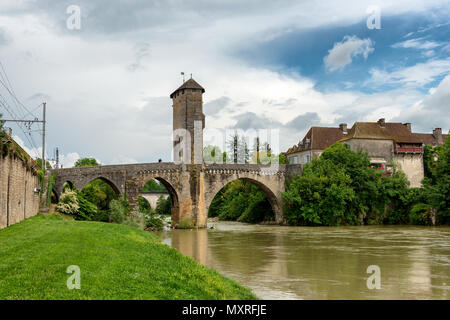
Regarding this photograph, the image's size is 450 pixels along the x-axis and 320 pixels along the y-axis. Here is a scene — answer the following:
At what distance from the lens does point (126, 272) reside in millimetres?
8633

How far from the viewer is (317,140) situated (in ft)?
166

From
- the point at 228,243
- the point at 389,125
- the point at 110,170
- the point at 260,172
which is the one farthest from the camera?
the point at 389,125

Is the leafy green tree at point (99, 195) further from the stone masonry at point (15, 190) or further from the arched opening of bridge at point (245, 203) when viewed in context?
the stone masonry at point (15, 190)

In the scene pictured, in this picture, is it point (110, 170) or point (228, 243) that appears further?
point (110, 170)

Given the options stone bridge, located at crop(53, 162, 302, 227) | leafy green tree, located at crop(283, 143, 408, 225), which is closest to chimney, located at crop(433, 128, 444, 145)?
leafy green tree, located at crop(283, 143, 408, 225)

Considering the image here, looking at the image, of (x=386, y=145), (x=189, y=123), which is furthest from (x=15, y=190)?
(x=386, y=145)

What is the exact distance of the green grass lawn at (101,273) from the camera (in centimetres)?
684

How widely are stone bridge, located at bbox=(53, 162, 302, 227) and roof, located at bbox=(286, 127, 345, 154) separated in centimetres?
1040

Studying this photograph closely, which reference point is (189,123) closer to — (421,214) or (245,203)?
(245,203)
